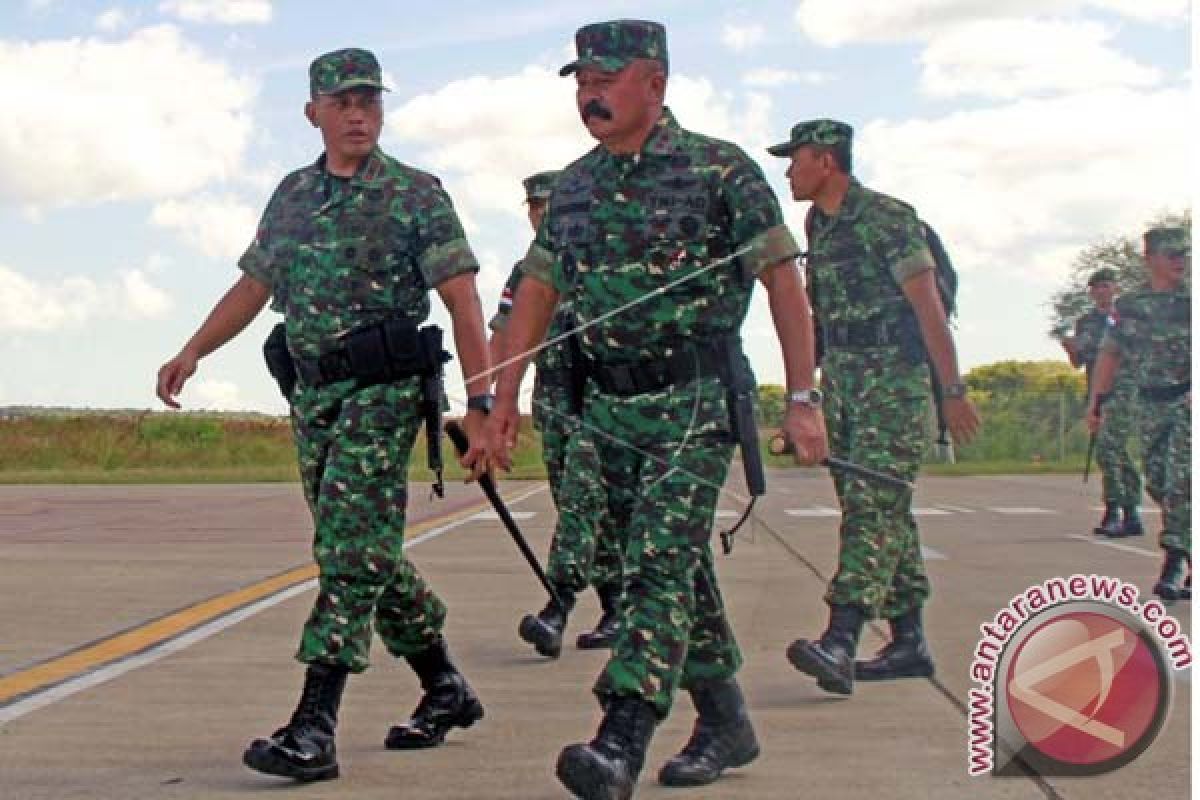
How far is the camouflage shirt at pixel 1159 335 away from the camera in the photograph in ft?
36.1

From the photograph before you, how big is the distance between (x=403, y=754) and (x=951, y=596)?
563 centimetres

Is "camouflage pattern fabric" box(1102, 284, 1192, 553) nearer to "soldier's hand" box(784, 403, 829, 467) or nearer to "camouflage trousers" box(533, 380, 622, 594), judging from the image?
"camouflage trousers" box(533, 380, 622, 594)

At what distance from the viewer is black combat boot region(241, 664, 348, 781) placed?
550cm

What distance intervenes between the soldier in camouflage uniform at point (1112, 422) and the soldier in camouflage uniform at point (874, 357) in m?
8.13

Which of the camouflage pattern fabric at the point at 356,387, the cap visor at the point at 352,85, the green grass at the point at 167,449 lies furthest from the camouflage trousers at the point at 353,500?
the green grass at the point at 167,449

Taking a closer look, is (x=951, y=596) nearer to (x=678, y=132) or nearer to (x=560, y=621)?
(x=560, y=621)

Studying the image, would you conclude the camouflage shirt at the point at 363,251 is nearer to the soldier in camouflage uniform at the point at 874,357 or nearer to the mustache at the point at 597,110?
the mustache at the point at 597,110

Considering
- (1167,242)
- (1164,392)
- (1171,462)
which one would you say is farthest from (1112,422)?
(1167,242)

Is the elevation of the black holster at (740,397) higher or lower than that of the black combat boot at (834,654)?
higher

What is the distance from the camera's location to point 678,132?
5.45 m

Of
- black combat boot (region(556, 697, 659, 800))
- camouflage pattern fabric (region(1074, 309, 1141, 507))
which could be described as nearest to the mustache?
black combat boot (region(556, 697, 659, 800))

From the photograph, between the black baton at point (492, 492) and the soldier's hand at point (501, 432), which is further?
the black baton at point (492, 492)

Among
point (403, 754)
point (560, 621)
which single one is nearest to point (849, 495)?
point (560, 621)

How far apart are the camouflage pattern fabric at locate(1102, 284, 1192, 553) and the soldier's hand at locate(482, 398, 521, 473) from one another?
595 cm
